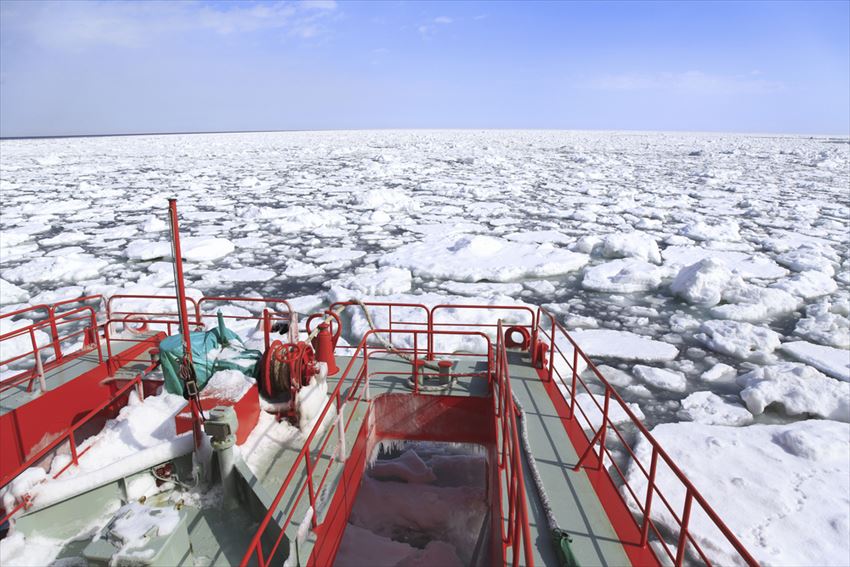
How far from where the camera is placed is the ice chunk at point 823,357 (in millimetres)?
6190

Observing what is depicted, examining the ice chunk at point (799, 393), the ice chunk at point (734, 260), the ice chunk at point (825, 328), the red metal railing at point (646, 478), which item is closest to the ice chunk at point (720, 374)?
the ice chunk at point (799, 393)

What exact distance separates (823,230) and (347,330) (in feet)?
46.7

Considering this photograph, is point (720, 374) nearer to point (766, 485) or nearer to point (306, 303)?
point (766, 485)

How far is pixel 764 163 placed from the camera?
116 ft

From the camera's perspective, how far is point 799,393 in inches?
215

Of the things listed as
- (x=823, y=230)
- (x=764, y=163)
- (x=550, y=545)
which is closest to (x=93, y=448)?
(x=550, y=545)

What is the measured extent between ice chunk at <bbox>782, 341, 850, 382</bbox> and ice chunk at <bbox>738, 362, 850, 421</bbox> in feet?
1.82

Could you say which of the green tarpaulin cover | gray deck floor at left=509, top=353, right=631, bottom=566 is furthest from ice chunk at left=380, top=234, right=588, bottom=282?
the green tarpaulin cover

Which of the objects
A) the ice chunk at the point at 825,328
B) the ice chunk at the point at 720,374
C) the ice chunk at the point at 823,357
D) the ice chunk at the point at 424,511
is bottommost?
the ice chunk at the point at 424,511

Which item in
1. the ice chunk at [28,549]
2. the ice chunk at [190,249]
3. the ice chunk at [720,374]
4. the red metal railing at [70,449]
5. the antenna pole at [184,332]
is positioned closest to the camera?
the antenna pole at [184,332]

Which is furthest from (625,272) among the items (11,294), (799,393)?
(11,294)

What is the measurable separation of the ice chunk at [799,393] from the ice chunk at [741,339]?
0.83 metres

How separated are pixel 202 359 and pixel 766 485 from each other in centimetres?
477

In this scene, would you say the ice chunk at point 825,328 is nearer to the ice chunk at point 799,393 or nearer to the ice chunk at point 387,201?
the ice chunk at point 799,393
